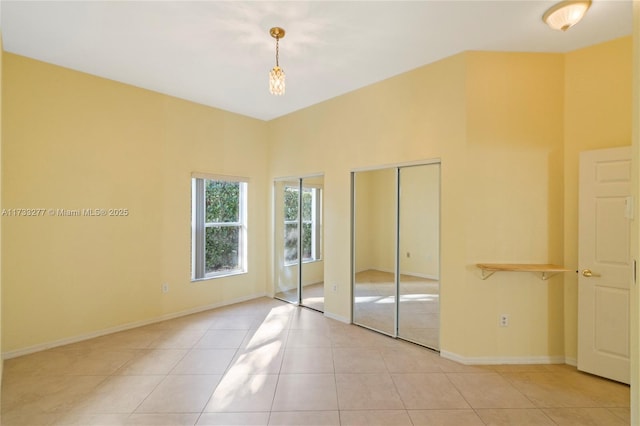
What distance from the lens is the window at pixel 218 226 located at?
4512 millimetres

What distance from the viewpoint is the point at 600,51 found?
2.81 m

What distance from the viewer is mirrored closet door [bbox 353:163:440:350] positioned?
3342 mm

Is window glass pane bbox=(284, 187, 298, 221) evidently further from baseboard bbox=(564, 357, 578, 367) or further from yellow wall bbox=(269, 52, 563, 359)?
baseboard bbox=(564, 357, 578, 367)

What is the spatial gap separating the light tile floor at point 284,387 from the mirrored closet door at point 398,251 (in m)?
0.33

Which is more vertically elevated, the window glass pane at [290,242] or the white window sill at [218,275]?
the window glass pane at [290,242]

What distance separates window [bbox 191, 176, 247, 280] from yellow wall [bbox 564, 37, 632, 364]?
4.29 meters

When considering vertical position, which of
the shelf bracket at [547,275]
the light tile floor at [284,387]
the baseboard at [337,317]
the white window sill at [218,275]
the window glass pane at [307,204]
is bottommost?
the light tile floor at [284,387]

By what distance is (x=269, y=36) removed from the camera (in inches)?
108

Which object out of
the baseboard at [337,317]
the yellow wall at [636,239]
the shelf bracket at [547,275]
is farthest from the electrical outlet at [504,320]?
the baseboard at [337,317]

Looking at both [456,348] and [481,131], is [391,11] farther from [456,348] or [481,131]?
[456,348]

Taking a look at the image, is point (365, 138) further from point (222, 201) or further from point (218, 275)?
point (218, 275)

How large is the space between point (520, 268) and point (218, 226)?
4030 millimetres

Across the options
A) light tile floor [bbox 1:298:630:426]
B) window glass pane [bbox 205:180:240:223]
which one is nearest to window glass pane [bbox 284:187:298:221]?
window glass pane [bbox 205:180:240:223]

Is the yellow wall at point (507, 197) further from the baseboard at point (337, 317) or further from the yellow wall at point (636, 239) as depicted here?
the yellow wall at point (636, 239)
